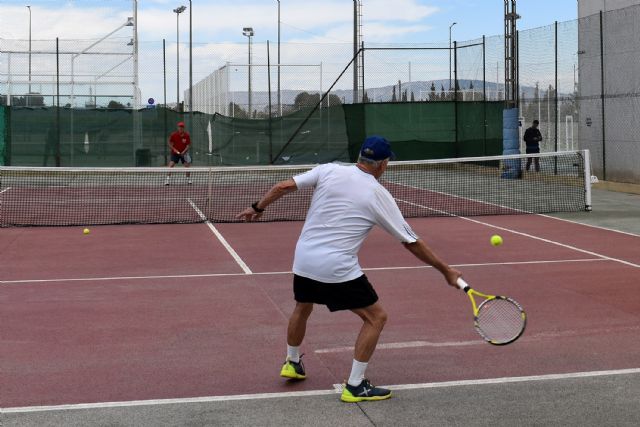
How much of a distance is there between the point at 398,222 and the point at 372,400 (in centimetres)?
110

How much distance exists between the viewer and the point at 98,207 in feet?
68.8

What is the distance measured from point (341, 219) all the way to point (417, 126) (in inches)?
1054

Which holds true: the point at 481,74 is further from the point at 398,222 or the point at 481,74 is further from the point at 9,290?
the point at 398,222

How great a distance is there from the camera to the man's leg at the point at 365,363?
610cm

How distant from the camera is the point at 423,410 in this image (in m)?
5.91

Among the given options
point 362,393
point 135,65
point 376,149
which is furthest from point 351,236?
point 135,65

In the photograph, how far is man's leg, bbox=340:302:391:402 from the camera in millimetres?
6098

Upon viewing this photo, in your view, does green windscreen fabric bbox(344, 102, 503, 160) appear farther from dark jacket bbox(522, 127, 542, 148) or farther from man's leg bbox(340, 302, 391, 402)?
man's leg bbox(340, 302, 391, 402)

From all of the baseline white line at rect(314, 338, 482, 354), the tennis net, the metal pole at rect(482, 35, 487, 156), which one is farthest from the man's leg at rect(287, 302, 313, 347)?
the metal pole at rect(482, 35, 487, 156)

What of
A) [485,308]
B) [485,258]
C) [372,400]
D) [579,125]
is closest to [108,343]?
[372,400]

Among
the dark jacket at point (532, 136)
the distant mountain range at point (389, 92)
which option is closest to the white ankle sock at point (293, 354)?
the dark jacket at point (532, 136)

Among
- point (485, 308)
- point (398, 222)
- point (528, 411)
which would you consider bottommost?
point (528, 411)

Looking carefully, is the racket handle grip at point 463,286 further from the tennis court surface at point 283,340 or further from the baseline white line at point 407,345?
the baseline white line at point 407,345

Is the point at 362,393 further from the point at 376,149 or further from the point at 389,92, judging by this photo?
the point at 389,92
